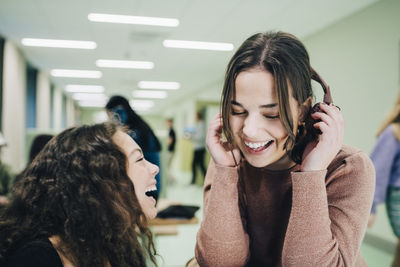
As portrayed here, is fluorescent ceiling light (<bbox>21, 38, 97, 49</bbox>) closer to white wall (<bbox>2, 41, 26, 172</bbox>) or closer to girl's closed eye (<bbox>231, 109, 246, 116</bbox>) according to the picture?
white wall (<bbox>2, 41, 26, 172</bbox>)

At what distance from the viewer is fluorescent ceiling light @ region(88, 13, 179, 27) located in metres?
4.42

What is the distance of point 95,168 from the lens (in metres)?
0.85

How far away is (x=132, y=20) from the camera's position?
4.53 m

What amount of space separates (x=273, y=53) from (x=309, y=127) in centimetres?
18

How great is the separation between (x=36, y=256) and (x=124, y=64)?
7242 mm

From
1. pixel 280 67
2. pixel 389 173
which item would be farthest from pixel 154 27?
pixel 280 67

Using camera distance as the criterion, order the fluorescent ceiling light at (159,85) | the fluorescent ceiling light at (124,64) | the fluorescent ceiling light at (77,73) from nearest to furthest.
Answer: the fluorescent ceiling light at (124,64) → the fluorescent ceiling light at (77,73) → the fluorescent ceiling light at (159,85)

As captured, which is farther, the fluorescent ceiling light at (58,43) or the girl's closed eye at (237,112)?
the fluorescent ceiling light at (58,43)

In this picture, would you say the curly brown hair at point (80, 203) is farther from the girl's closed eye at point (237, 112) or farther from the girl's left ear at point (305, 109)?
the girl's left ear at point (305, 109)

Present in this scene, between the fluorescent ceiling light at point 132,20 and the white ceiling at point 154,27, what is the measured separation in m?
0.13

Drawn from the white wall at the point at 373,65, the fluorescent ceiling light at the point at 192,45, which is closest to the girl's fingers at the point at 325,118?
the white wall at the point at 373,65

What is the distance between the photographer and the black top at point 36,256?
2.23ft

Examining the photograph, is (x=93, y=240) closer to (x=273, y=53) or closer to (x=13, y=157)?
(x=273, y=53)

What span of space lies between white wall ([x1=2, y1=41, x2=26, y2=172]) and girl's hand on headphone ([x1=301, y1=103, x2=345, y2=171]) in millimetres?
6110
